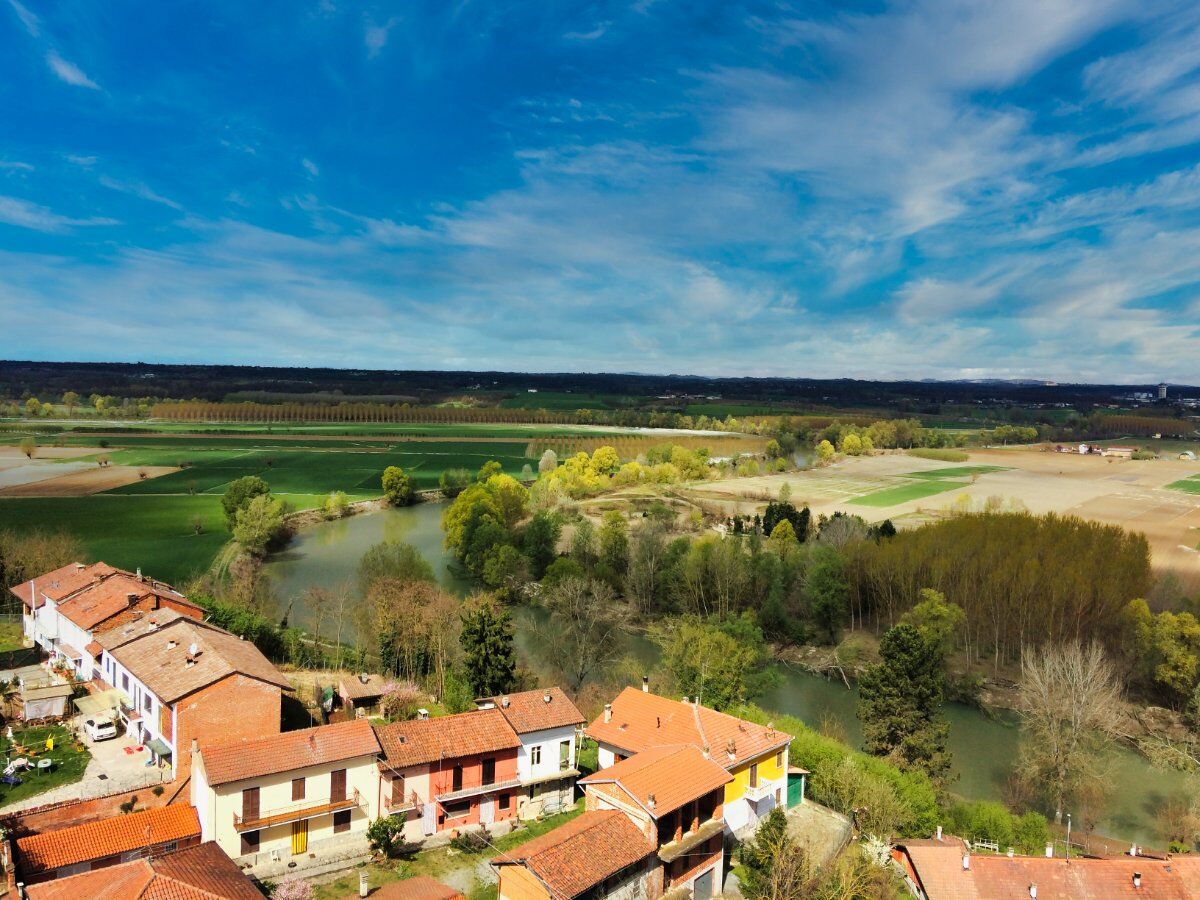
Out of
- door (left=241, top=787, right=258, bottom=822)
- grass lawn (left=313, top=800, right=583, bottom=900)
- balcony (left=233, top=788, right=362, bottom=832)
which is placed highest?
door (left=241, top=787, right=258, bottom=822)

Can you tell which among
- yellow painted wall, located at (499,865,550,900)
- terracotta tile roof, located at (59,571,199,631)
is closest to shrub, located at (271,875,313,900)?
yellow painted wall, located at (499,865,550,900)

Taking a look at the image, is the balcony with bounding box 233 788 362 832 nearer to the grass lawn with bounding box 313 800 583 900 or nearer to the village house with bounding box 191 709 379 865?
the village house with bounding box 191 709 379 865

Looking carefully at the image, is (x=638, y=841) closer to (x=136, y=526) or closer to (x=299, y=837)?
(x=299, y=837)

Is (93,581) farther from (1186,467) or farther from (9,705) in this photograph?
(1186,467)

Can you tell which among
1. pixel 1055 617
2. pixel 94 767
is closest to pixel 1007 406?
pixel 1055 617

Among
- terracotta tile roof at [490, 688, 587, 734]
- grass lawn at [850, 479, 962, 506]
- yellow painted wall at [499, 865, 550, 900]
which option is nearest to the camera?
yellow painted wall at [499, 865, 550, 900]

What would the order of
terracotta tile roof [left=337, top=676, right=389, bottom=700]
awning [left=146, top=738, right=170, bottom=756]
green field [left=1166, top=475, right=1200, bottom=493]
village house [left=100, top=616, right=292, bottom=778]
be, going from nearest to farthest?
village house [left=100, top=616, right=292, bottom=778]
awning [left=146, top=738, right=170, bottom=756]
terracotta tile roof [left=337, top=676, right=389, bottom=700]
green field [left=1166, top=475, right=1200, bottom=493]

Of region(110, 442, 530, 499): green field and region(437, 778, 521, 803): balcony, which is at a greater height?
region(110, 442, 530, 499): green field

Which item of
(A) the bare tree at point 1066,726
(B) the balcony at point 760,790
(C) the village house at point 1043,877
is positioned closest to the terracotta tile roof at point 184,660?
(B) the balcony at point 760,790

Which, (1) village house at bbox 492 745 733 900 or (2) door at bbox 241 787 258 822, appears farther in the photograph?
(2) door at bbox 241 787 258 822
